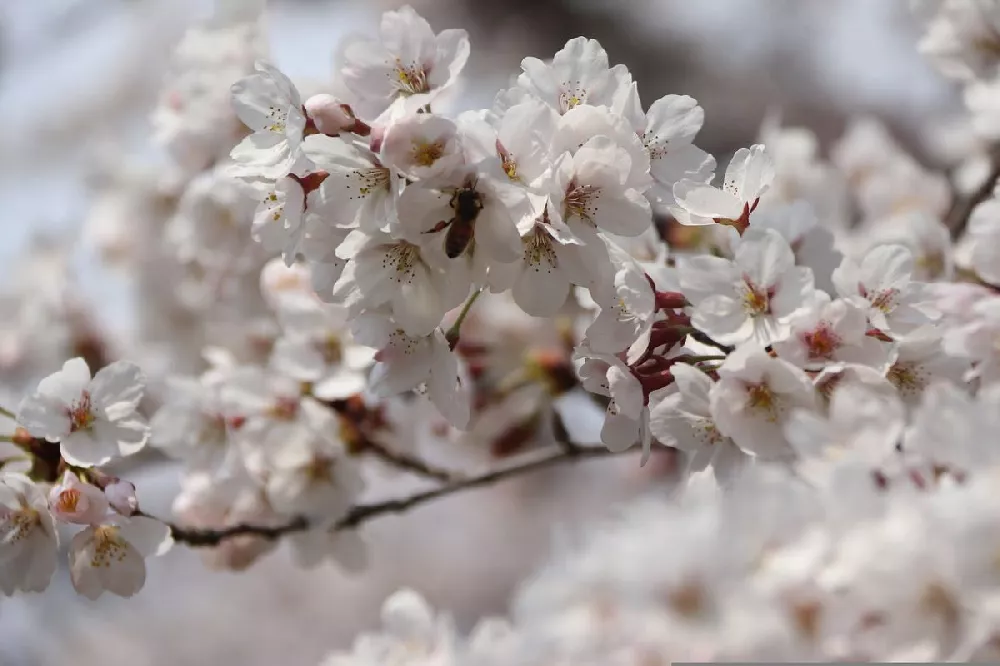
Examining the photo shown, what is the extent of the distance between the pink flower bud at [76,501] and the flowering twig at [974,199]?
→ 983 mm

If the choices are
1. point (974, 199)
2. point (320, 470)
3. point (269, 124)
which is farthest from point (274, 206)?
point (974, 199)

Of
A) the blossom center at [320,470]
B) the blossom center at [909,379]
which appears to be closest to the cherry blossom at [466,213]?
the blossom center at [909,379]

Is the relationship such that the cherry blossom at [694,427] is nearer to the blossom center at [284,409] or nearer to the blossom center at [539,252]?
the blossom center at [539,252]

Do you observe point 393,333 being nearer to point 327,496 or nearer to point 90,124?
point 327,496

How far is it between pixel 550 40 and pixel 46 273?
6.68 ft

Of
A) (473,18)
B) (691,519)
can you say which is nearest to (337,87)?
(691,519)

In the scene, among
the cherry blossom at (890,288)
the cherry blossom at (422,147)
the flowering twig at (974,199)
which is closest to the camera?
the cherry blossom at (422,147)

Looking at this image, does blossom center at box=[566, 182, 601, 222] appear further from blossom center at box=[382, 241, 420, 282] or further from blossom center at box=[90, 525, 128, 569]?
blossom center at box=[90, 525, 128, 569]

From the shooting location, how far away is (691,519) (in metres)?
0.58

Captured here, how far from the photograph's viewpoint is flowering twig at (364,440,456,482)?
1.11 m

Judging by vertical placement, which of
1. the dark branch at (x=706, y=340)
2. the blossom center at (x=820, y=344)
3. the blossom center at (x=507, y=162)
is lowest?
the dark branch at (x=706, y=340)

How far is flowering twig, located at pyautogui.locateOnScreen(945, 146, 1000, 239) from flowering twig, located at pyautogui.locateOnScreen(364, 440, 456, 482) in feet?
2.37

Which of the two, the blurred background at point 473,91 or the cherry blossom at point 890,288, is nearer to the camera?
the cherry blossom at point 890,288

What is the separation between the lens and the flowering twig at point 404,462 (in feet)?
3.65
